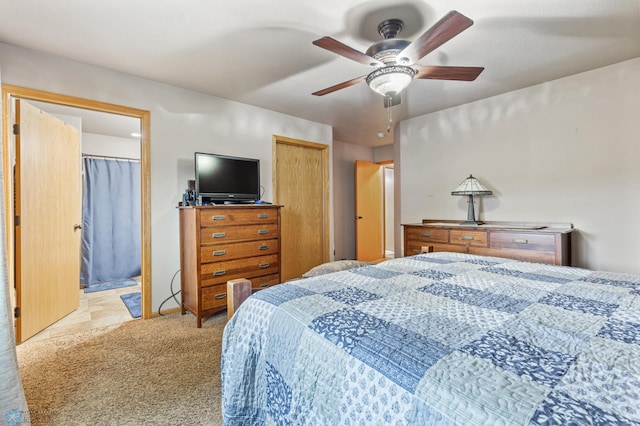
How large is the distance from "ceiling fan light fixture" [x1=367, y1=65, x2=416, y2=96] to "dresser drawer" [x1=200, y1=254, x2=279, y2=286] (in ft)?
6.33

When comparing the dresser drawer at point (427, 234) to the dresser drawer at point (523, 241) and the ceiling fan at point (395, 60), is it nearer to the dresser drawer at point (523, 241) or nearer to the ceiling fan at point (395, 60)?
the dresser drawer at point (523, 241)

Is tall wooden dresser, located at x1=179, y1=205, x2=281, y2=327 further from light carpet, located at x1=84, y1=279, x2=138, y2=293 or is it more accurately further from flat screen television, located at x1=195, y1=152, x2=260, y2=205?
light carpet, located at x1=84, y1=279, x2=138, y2=293

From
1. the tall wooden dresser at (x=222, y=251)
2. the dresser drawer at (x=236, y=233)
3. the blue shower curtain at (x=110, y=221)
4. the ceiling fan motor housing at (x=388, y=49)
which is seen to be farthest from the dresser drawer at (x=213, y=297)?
the blue shower curtain at (x=110, y=221)

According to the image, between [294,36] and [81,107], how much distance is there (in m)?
1.96

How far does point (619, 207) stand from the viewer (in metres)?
2.66

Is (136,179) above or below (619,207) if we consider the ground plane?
above

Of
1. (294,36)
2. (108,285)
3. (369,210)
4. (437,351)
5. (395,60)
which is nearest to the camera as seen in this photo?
(437,351)

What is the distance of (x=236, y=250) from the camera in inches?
111

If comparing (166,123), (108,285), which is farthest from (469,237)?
(108,285)

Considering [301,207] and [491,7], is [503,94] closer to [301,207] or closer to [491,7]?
[491,7]

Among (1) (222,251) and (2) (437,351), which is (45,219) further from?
(2) (437,351)

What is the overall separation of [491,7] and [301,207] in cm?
301

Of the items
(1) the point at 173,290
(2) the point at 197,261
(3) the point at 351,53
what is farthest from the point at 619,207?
(1) the point at 173,290

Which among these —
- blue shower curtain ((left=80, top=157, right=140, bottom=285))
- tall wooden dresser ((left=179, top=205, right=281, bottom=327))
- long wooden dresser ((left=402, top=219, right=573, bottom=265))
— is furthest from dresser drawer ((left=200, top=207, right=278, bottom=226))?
blue shower curtain ((left=80, top=157, right=140, bottom=285))
